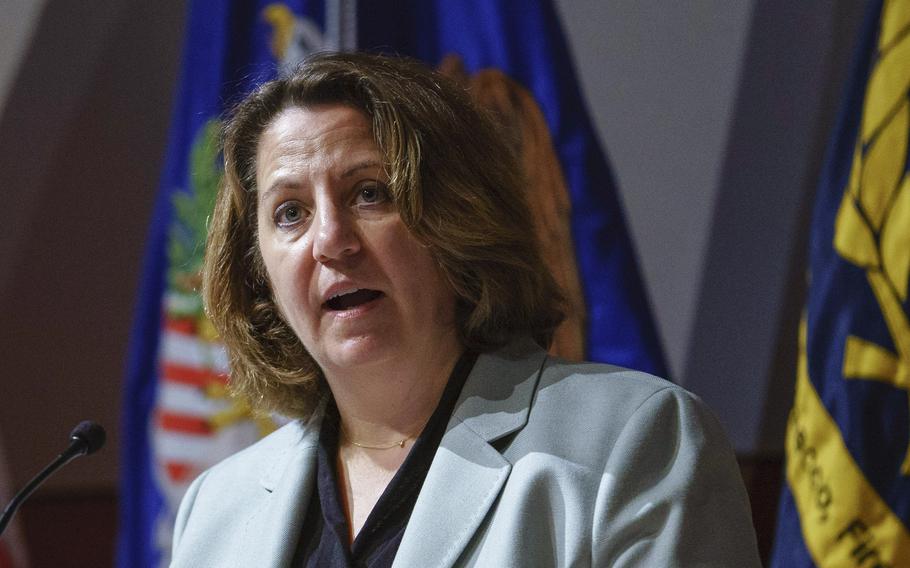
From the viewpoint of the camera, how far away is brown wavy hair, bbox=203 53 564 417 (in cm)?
157

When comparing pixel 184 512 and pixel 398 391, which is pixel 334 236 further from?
pixel 184 512

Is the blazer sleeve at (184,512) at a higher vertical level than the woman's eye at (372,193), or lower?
lower

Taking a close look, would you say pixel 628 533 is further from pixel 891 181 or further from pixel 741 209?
pixel 741 209

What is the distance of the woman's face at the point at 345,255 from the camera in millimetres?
1513

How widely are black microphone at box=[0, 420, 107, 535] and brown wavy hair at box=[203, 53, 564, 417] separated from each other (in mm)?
330

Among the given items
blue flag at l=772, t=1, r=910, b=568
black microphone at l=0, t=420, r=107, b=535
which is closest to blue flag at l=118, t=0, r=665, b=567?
blue flag at l=772, t=1, r=910, b=568

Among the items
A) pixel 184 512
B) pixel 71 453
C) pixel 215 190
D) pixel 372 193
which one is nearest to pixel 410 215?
pixel 372 193

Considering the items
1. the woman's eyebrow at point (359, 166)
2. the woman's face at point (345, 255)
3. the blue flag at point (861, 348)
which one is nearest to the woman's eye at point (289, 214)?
the woman's face at point (345, 255)

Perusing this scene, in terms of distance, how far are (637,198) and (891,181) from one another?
1.24m

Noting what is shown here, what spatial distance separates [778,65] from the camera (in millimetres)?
3293

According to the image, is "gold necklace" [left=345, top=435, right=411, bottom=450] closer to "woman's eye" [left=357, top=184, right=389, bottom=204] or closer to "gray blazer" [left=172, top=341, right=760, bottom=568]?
"gray blazer" [left=172, top=341, right=760, bottom=568]

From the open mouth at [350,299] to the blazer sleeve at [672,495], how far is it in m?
0.46

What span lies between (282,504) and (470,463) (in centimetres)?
38

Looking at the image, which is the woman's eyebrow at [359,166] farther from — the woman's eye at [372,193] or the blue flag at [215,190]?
the blue flag at [215,190]
